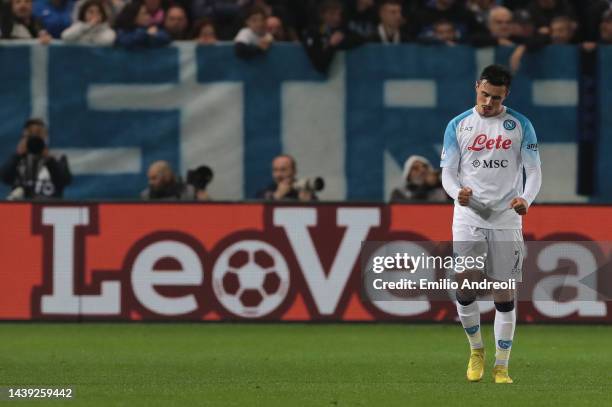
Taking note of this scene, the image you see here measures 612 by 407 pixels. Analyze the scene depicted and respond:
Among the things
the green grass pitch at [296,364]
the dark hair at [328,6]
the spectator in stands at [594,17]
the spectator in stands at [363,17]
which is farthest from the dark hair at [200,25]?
the spectator in stands at [594,17]

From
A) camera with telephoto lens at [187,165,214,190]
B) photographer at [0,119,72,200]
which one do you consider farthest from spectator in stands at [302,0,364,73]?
photographer at [0,119,72,200]

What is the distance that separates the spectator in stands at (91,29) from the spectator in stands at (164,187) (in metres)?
2.14

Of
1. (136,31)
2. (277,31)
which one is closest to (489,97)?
(277,31)

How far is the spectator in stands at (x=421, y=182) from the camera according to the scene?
16516 mm

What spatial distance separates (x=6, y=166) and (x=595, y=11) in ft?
23.1

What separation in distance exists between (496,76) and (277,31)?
780cm

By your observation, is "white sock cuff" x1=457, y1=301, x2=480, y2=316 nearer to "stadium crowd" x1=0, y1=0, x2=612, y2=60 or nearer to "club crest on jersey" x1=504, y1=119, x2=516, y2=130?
"club crest on jersey" x1=504, y1=119, x2=516, y2=130

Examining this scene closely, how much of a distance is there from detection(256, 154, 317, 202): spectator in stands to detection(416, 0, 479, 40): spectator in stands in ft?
8.78

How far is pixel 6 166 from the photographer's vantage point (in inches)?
658

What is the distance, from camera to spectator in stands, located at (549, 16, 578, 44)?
710 inches

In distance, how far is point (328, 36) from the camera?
694 inches

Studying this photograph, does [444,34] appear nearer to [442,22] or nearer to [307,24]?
[442,22]

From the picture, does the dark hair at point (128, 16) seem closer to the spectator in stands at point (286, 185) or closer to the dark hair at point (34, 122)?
the dark hair at point (34, 122)

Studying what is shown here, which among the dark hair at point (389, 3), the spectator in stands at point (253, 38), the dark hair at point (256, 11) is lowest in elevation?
the spectator in stands at point (253, 38)
